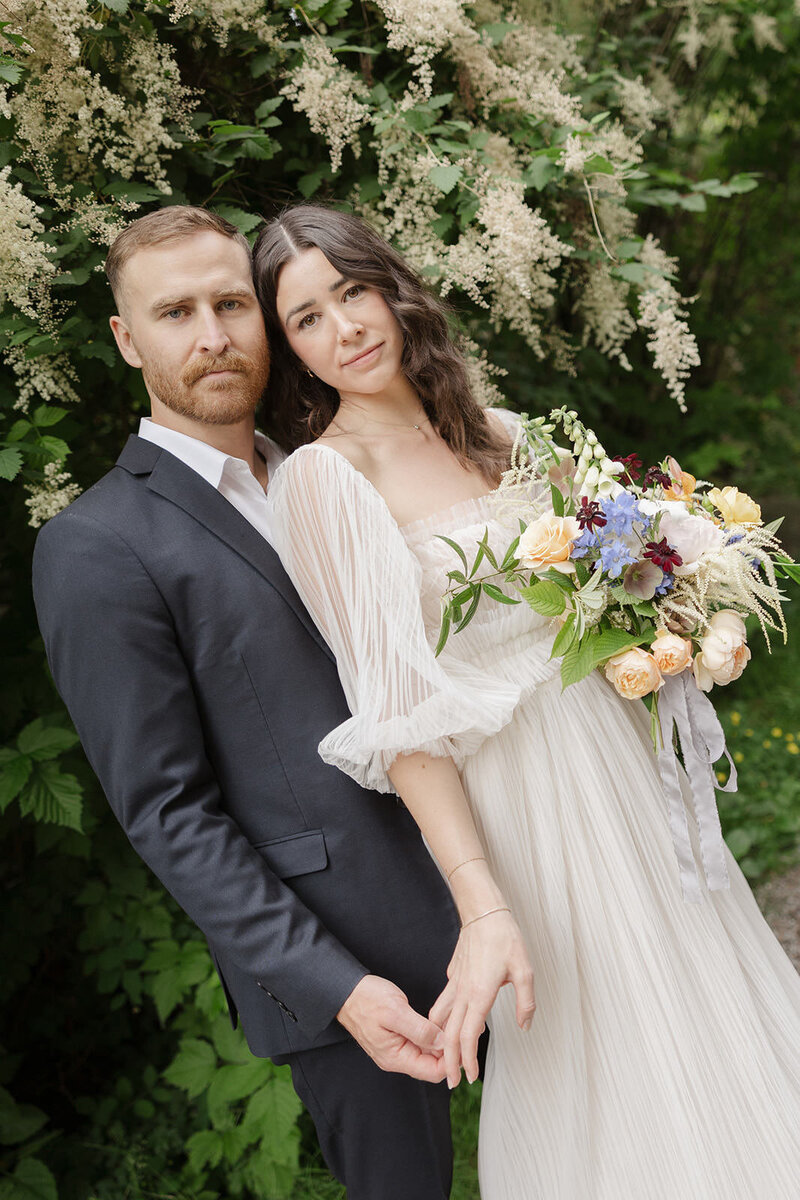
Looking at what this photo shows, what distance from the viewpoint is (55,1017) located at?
9.79 ft

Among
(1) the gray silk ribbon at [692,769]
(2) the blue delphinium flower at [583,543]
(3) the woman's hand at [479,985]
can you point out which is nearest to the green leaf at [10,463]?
(2) the blue delphinium flower at [583,543]

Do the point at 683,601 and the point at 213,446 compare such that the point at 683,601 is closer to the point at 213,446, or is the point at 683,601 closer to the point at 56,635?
the point at 213,446

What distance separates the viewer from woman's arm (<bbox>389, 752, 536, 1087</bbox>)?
1477 mm

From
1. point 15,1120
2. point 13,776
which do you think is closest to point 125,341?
point 13,776

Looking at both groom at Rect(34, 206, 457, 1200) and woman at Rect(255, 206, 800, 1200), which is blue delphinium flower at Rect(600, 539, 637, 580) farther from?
groom at Rect(34, 206, 457, 1200)

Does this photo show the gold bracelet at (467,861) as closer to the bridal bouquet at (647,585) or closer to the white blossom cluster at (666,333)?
the bridal bouquet at (647,585)

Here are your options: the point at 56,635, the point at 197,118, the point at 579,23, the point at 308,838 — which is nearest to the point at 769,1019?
the point at 308,838

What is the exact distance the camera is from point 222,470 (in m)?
1.77

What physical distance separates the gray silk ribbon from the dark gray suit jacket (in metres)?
0.47

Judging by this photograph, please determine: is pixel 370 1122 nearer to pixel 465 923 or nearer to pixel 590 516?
pixel 465 923

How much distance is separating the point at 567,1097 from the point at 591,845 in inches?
16.8

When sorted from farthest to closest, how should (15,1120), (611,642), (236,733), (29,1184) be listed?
(15,1120), (29,1184), (236,733), (611,642)

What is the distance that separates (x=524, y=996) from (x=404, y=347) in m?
1.24

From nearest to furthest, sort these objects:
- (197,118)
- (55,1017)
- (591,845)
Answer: (591,845), (197,118), (55,1017)
